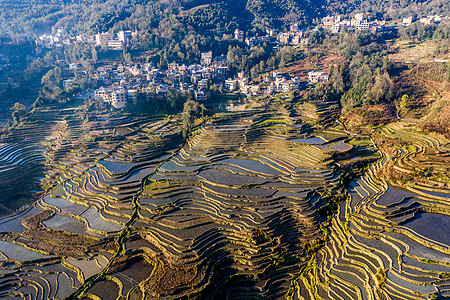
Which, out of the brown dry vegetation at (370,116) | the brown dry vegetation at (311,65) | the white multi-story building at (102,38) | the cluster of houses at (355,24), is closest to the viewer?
the brown dry vegetation at (370,116)

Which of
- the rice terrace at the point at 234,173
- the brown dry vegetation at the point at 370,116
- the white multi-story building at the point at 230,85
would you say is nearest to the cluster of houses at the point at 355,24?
the rice terrace at the point at 234,173

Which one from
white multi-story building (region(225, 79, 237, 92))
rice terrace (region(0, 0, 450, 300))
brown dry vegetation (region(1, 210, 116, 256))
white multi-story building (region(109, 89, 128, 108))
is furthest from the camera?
white multi-story building (region(225, 79, 237, 92))

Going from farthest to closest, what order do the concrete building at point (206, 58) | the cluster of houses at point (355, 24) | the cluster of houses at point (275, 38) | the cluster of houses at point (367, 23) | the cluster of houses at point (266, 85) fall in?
1. the cluster of houses at point (355, 24)
2. the cluster of houses at point (275, 38)
3. the cluster of houses at point (367, 23)
4. the concrete building at point (206, 58)
5. the cluster of houses at point (266, 85)

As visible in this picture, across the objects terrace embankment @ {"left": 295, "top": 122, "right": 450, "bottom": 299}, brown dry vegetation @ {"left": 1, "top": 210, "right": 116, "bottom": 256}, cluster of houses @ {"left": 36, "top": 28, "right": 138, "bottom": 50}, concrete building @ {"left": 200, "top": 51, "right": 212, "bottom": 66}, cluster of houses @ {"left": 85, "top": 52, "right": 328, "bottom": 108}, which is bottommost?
brown dry vegetation @ {"left": 1, "top": 210, "right": 116, "bottom": 256}

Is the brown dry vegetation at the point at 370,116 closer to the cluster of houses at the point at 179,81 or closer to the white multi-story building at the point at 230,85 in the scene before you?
the cluster of houses at the point at 179,81

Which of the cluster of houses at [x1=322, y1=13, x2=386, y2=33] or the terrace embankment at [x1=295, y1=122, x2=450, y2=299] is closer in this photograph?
the terrace embankment at [x1=295, y1=122, x2=450, y2=299]

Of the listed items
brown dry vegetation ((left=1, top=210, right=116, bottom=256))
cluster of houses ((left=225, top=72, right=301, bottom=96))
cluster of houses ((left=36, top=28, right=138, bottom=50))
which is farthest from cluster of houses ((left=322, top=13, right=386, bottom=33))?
brown dry vegetation ((left=1, top=210, right=116, bottom=256))

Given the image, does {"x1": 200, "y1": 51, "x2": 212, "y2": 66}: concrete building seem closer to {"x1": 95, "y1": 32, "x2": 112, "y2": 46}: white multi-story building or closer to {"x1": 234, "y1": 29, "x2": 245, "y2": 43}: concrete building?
{"x1": 234, "y1": 29, "x2": 245, "y2": 43}: concrete building
